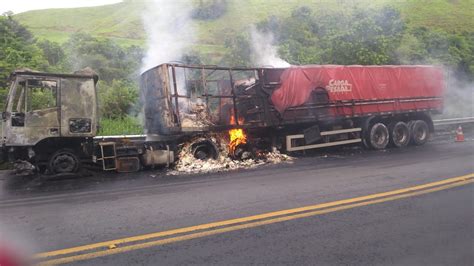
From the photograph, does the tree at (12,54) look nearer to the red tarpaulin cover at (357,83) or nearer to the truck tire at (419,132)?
the red tarpaulin cover at (357,83)

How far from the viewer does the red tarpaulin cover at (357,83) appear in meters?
12.4

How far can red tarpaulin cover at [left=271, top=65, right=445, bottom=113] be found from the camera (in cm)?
Result: 1244

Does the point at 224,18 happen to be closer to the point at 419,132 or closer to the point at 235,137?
the point at 419,132

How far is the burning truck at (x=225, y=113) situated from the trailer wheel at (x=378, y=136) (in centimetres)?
3

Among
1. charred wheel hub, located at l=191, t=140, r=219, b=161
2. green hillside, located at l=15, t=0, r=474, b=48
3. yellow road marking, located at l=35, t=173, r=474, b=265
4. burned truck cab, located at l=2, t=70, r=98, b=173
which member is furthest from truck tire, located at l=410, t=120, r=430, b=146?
green hillside, located at l=15, t=0, r=474, b=48

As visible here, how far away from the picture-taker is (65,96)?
996 cm

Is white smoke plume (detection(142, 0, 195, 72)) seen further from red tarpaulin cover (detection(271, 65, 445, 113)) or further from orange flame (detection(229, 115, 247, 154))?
red tarpaulin cover (detection(271, 65, 445, 113))

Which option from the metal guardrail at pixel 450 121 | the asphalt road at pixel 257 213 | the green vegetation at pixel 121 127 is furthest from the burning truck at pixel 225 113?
the green vegetation at pixel 121 127

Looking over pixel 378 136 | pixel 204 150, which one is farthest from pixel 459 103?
pixel 204 150

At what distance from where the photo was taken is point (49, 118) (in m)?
9.78

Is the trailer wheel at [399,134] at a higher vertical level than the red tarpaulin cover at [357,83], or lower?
lower

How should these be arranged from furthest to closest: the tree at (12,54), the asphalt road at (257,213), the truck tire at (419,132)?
1. the tree at (12,54)
2. the truck tire at (419,132)
3. the asphalt road at (257,213)

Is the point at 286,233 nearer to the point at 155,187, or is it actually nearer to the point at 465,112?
the point at 155,187

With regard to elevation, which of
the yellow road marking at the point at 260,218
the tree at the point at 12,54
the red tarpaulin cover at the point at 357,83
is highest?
the tree at the point at 12,54
